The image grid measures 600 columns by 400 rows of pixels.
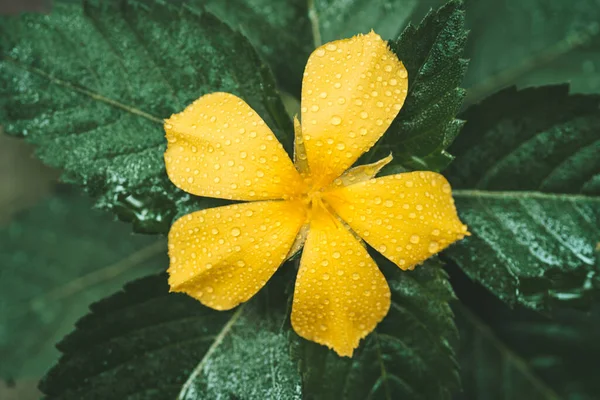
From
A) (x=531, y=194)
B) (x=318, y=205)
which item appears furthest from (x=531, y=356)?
(x=318, y=205)

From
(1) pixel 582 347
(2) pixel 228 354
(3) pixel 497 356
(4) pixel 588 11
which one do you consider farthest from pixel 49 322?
(4) pixel 588 11

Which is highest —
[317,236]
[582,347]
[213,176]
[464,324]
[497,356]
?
[213,176]

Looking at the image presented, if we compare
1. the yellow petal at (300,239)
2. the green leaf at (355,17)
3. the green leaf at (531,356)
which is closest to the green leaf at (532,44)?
the green leaf at (355,17)

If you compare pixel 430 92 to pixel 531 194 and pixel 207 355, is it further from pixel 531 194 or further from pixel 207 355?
pixel 207 355

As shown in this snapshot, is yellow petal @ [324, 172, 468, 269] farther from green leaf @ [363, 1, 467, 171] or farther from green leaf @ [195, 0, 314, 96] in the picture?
green leaf @ [195, 0, 314, 96]

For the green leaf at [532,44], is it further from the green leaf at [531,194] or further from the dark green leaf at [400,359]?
the dark green leaf at [400,359]

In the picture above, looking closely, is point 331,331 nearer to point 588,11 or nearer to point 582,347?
point 582,347
